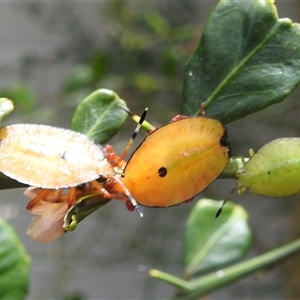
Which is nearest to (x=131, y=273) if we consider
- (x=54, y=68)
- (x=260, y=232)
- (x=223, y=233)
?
(x=260, y=232)

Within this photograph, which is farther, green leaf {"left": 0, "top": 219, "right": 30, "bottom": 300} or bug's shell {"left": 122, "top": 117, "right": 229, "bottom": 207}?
green leaf {"left": 0, "top": 219, "right": 30, "bottom": 300}

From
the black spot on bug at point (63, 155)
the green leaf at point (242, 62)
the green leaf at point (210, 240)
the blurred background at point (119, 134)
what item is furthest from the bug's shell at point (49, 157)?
the blurred background at point (119, 134)

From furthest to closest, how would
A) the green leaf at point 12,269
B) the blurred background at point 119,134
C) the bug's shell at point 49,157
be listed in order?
1. the blurred background at point 119,134
2. the green leaf at point 12,269
3. the bug's shell at point 49,157

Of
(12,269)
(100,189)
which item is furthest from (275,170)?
(12,269)

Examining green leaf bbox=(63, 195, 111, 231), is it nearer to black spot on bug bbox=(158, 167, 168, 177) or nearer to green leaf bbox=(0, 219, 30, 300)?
black spot on bug bbox=(158, 167, 168, 177)

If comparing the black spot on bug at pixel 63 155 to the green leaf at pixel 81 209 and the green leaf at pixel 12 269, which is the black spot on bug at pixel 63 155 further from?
the green leaf at pixel 12 269

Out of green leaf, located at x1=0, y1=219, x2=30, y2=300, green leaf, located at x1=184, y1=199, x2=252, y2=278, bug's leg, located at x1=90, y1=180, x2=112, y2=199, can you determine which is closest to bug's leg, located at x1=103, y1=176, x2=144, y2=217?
bug's leg, located at x1=90, y1=180, x2=112, y2=199

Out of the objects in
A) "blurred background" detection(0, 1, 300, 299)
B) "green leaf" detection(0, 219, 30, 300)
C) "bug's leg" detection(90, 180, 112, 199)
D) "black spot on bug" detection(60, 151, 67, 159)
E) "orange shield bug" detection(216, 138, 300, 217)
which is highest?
"black spot on bug" detection(60, 151, 67, 159)

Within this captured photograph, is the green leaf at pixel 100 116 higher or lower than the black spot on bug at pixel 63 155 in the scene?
lower
